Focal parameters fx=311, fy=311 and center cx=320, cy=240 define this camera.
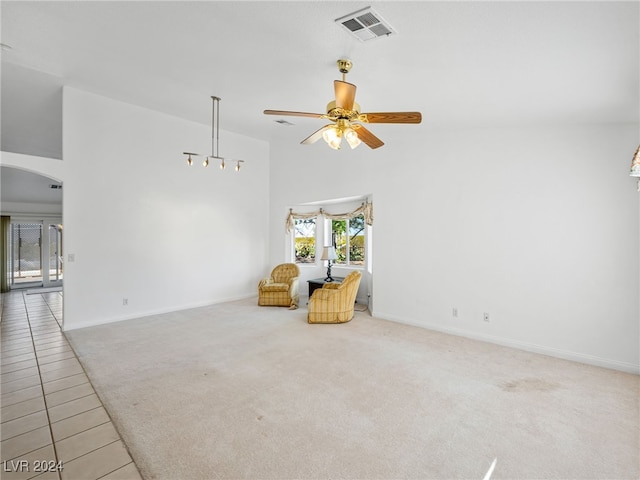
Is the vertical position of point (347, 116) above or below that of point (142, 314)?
above

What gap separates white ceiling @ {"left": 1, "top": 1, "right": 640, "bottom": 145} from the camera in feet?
7.43

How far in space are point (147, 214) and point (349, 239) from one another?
4.19m

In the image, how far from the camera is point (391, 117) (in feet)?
9.14

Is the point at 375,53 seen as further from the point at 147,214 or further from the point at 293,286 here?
the point at 147,214

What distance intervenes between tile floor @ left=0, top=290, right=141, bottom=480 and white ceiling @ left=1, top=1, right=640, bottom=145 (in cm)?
343

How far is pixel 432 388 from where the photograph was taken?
3000 mm

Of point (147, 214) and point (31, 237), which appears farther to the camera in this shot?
point (31, 237)

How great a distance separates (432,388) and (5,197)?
39.2 feet

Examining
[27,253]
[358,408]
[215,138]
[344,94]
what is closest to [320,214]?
[215,138]

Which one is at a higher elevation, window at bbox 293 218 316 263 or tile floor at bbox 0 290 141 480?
window at bbox 293 218 316 263

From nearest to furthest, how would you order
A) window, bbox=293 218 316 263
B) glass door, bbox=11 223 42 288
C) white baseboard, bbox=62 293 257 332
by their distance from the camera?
white baseboard, bbox=62 293 257 332, window, bbox=293 218 316 263, glass door, bbox=11 223 42 288

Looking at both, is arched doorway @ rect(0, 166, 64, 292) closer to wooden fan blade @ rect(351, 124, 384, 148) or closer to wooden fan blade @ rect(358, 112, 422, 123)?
wooden fan blade @ rect(351, 124, 384, 148)

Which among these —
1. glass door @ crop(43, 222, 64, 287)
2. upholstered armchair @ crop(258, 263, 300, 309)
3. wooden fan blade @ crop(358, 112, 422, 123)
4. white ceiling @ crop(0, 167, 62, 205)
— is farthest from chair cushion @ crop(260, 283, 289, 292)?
glass door @ crop(43, 222, 64, 287)

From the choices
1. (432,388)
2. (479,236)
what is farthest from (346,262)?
(432,388)
